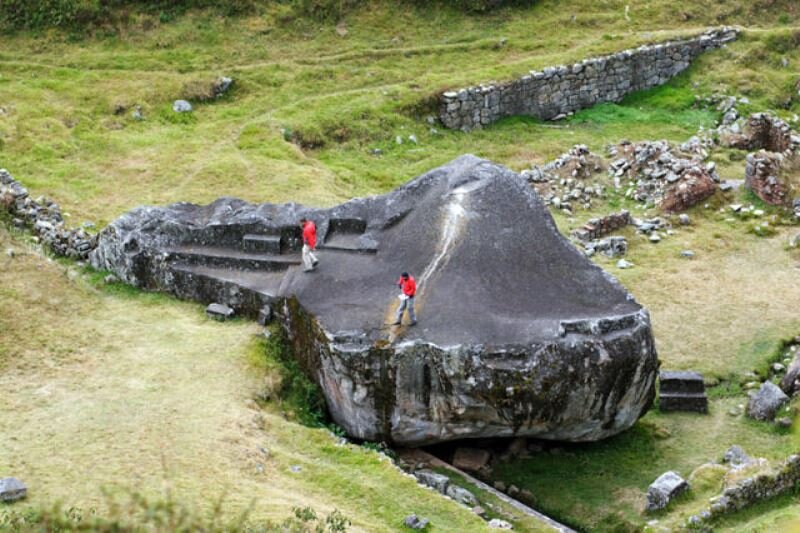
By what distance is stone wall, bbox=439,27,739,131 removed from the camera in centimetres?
3509

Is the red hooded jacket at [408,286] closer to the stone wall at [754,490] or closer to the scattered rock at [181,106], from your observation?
the stone wall at [754,490]

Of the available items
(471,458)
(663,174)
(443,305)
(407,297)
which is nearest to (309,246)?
(407,297)

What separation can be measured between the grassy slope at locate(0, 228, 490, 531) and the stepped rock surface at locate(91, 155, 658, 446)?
1034 millimetres

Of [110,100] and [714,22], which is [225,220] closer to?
[110,100]

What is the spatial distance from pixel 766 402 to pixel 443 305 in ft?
19.1

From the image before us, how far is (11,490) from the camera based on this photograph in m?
14.6

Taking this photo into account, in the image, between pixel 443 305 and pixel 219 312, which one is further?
pixel 219 312

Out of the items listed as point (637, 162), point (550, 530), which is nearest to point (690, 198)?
point (637, 162)

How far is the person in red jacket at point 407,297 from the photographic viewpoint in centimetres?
1855

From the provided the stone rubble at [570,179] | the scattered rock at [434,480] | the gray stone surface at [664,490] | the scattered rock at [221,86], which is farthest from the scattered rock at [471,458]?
the scattered rock at [221,86]

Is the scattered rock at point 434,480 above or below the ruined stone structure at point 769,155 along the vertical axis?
below

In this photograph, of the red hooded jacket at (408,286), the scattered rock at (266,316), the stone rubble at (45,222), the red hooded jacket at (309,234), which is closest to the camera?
the red hooded jacket at (408,286)

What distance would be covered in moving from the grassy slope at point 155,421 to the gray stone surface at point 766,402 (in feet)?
21.6

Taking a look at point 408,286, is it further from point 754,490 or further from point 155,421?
point 754,490
